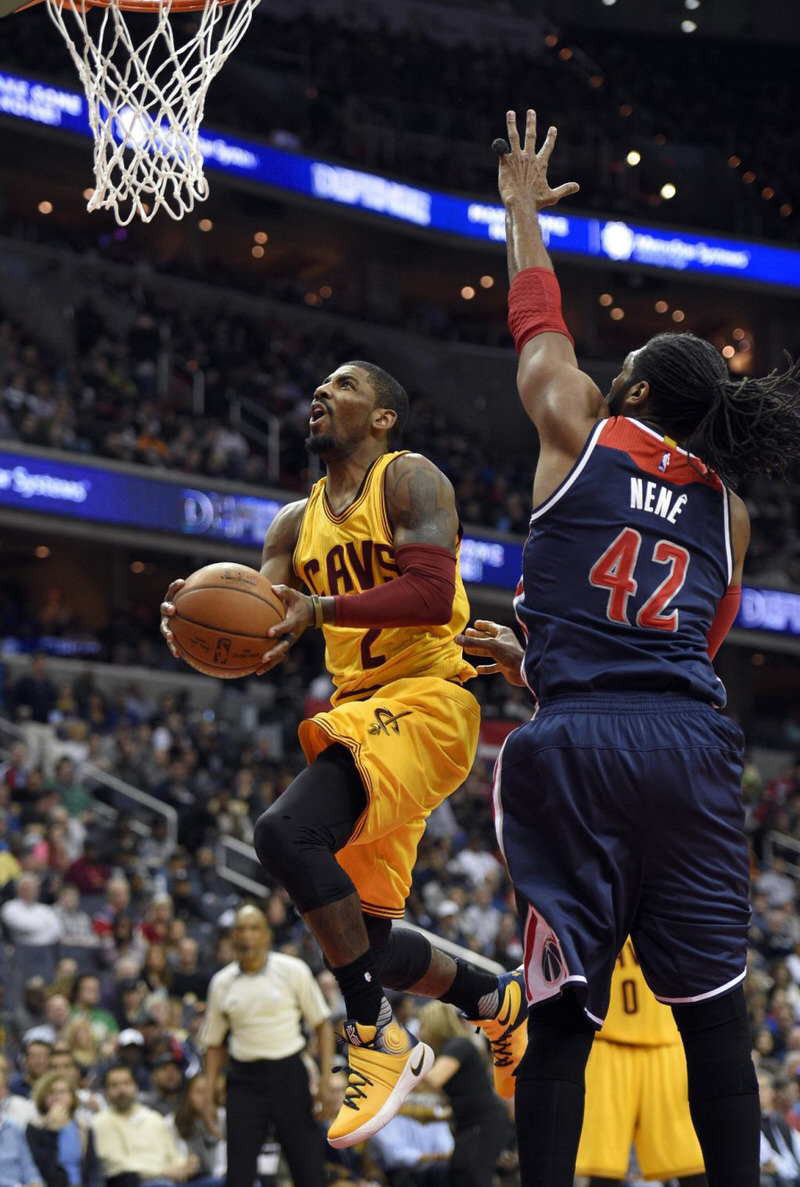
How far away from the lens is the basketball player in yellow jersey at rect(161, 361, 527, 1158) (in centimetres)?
459

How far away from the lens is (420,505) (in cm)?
500

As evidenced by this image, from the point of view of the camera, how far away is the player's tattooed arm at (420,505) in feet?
16.2

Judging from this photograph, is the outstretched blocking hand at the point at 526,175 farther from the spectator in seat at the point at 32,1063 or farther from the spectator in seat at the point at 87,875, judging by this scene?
the spectator in seat at the point at 87,875

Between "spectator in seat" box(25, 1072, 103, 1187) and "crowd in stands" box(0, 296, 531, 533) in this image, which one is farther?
"crowd in stands" box(0, 296, 531, 533)

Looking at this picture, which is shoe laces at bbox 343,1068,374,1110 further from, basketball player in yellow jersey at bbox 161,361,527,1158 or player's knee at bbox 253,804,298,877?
player's knee at bbox 253,804,298,877

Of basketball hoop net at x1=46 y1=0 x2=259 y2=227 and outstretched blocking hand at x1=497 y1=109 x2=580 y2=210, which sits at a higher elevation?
basketball hoop net at x1=46 y1=0 x2=259 y2=227

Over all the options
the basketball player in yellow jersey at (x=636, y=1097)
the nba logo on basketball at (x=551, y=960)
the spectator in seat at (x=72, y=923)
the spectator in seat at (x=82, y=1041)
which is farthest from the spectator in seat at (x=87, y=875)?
the nba logo on basketball at (x=551, y=960)

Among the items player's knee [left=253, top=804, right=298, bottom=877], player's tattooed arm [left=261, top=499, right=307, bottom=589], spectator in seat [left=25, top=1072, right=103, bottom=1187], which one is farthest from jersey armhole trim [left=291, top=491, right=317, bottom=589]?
spectator in seat [left=25, top=1072, right=103, bottom=1187]

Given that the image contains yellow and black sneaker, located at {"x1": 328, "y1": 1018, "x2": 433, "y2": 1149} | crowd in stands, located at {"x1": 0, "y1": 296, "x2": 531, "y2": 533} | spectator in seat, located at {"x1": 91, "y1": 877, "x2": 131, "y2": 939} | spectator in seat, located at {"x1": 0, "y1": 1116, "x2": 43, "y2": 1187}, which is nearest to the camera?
yellow and black sneaker, located at {"x1": 328, "y1": 1018, "x2": 433, "y2": 1149}

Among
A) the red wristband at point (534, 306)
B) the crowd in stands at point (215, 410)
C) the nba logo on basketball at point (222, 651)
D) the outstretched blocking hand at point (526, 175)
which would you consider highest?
the crowd in stands at point (215, 410)

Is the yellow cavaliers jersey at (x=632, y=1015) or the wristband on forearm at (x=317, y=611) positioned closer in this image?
the wristband on forearm at (x=317, y=611)

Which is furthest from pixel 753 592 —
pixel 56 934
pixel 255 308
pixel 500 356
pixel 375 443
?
pixel 375 443

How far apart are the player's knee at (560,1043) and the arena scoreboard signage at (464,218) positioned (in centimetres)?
2242

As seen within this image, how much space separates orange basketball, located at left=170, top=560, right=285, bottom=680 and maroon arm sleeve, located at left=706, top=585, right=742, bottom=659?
1277mm
